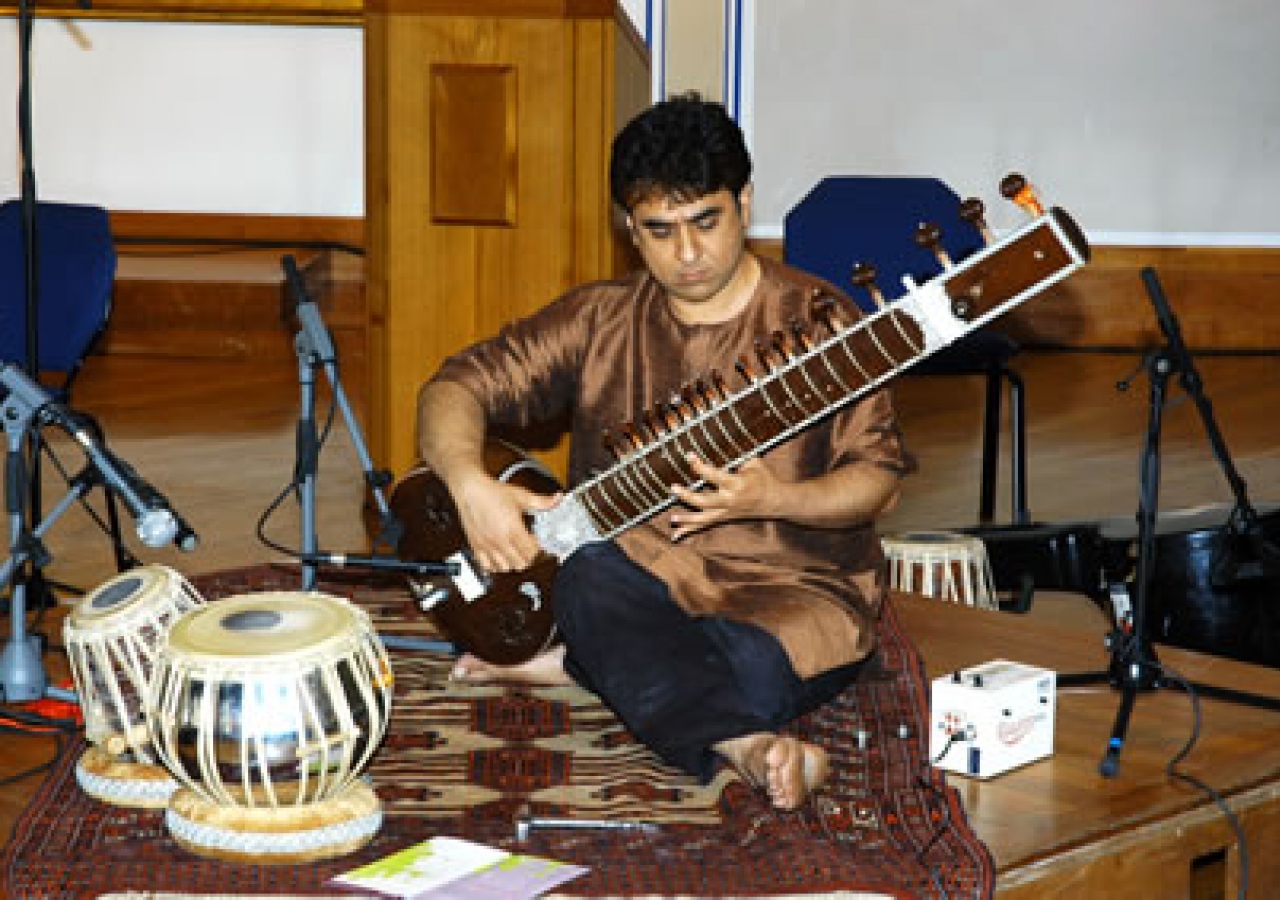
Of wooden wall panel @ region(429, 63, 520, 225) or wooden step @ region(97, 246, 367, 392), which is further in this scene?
wooden step @ region(97, 246, 367, 392)

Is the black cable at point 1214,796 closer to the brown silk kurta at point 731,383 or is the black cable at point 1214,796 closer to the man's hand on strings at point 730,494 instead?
the brown silk kurta at point 731,383

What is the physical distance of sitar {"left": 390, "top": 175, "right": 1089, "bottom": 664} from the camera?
256cm

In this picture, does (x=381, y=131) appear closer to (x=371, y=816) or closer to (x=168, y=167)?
(x=371, y=816)

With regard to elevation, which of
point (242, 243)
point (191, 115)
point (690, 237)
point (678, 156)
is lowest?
point (242, 243)

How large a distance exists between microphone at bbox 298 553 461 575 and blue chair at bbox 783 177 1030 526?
196 cm

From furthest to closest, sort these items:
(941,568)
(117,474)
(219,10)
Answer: (219,10) → (941,568) → (117,474)

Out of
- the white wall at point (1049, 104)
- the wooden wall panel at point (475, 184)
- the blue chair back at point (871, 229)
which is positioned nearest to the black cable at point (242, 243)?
the white wall at point (1049, 104)

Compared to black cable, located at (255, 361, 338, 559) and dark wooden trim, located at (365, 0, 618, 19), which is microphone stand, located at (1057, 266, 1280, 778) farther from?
dark wooden trim, located at (365, 0, 618, 19)

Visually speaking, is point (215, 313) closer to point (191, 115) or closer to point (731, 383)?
point (191, 115)

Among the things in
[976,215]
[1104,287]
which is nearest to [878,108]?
[1104,287]

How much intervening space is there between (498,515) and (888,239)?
2.25 metres

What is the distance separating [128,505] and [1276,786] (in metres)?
1.65

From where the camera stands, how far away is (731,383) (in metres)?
2.93

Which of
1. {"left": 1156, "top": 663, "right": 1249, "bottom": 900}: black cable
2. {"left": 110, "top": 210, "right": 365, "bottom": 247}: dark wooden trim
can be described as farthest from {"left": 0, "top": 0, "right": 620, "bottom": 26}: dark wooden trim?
{"left": 1156, "top": 663, "right": 1249, "bottom": 900}: black cable
